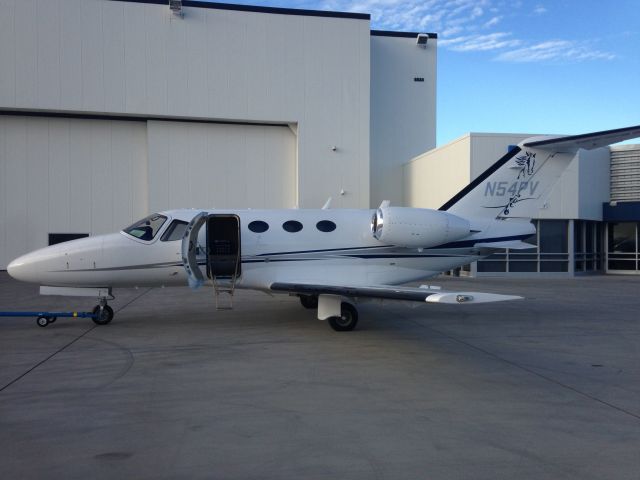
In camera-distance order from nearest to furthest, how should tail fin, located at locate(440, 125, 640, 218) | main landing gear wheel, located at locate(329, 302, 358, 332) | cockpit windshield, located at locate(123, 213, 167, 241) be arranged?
1. main landing gear wheel, located at locate(329, 302, 358, 332)
2. cockpit windshield, located at locate(123, 213, 167, 241)
3. tail fin, located at locate(440, 125, 640, 218)

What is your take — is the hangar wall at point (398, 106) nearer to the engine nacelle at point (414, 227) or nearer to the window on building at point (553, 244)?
the window on building at point (553, 244)

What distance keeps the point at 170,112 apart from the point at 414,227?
17.8 m

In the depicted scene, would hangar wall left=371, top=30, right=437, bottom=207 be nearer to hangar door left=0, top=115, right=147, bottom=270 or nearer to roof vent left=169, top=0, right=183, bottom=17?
roof vent left=169, top=0, right=183, bottom=17

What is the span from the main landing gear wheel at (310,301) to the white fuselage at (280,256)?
192 centimetres

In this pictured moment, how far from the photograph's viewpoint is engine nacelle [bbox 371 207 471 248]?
10828mm

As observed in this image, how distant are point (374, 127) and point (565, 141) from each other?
1796 cm

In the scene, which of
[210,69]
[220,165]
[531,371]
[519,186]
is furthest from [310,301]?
[210,69]

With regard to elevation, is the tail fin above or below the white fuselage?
above

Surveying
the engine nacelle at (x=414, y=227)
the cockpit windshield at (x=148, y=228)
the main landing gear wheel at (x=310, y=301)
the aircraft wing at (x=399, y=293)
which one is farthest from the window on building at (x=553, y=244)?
the cockpit windshield at (x=148, y=228)

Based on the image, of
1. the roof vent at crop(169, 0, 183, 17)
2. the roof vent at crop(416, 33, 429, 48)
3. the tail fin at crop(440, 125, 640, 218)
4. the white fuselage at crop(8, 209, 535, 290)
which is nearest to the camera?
the white fuselage at crop(8, 209, 535, 290)

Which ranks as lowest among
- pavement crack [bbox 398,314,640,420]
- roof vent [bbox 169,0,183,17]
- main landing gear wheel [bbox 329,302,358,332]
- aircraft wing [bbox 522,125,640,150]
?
pavement crack [bbox 398,314,640,420]

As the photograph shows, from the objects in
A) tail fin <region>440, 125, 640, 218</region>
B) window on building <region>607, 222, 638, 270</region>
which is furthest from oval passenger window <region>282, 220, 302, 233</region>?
window on building <region>607, 222, 638, 270</region>

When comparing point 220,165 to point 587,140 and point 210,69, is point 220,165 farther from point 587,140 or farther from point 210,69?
point 587,140

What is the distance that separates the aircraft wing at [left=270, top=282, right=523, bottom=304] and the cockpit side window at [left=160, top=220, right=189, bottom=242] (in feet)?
8.02
